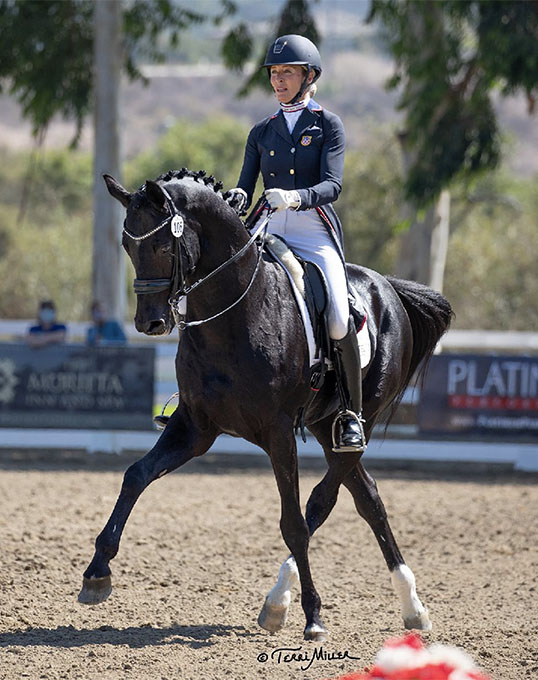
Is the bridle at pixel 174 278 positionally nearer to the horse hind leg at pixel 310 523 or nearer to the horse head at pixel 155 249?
the horse head at pixel 155 249

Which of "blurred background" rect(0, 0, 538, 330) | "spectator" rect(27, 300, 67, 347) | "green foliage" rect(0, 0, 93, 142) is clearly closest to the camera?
"spectator" rect(27, 300, 67, 347)

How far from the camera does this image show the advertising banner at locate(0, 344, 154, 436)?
1253cm

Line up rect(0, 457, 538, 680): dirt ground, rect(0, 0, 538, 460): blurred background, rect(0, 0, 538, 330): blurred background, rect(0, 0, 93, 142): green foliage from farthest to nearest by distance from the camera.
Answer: rect(0, 0, 93, 142): green foliage → rect(0, 0, 538, 330): blurred background → rect(0, 0, 538, 460): blurred background → rect(0, 457, 538, 680): dirt ground

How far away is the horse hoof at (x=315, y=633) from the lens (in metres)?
5.32

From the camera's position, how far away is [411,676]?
9.12 feet

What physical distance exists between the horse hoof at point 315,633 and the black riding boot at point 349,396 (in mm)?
943

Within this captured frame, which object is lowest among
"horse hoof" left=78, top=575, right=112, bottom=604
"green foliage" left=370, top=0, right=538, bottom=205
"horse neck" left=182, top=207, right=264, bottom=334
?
"horse hoof" left=78, top=575, right=112, bottom=604

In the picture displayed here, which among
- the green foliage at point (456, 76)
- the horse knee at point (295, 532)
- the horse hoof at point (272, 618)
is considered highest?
the green foliage at point (456, 76)

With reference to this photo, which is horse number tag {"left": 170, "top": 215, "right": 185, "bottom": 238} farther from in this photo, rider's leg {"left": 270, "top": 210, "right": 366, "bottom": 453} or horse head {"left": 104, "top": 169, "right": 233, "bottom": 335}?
rider's leg {"left": 270, "top": 210, "right": 366, "bottom": 453}

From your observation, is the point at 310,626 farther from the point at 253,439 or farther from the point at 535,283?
the point at 535,283

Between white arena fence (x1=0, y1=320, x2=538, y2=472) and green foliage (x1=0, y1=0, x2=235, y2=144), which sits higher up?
green foliage (x1=0, y1=0, x2=235, y2=144)

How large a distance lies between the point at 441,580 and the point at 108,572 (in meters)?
2.81

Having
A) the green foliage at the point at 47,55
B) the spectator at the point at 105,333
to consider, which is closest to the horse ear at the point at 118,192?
the spectator at the point at 105,333

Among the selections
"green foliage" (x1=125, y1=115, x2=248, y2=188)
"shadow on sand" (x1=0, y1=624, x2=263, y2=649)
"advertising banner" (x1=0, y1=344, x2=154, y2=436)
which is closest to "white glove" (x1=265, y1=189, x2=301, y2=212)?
"shadow on sand" (x1=0, y1=624, x2=263, y2=649)
